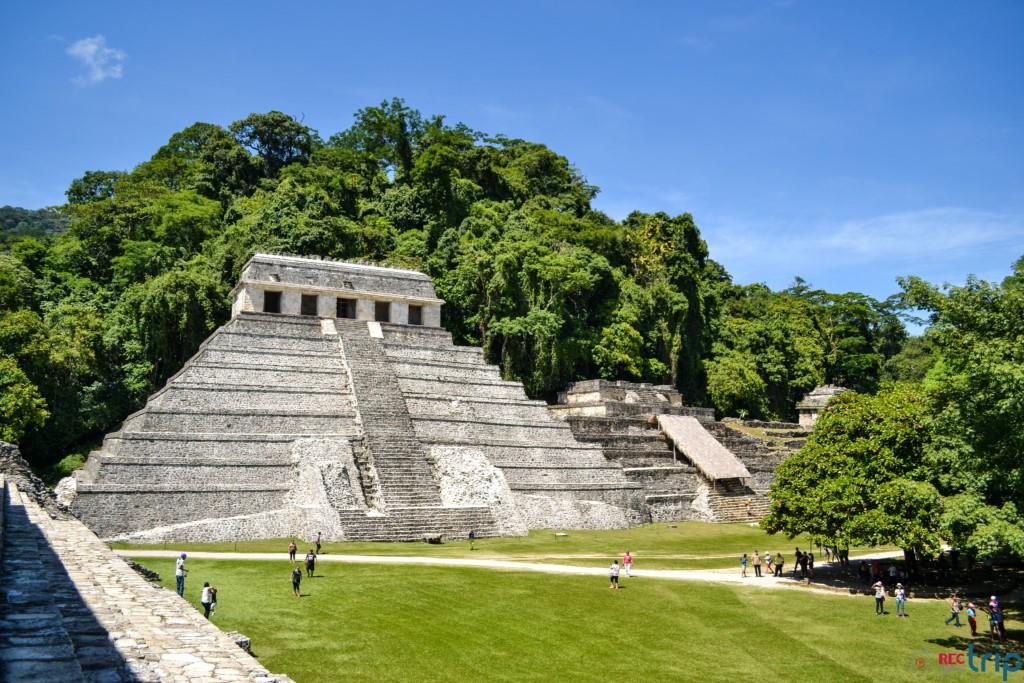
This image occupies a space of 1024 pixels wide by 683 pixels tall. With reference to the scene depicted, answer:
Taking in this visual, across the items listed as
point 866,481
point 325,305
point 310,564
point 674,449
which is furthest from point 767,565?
point 325,305

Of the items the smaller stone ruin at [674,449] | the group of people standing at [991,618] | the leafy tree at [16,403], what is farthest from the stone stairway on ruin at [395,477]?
the group of people standing at [991,618]

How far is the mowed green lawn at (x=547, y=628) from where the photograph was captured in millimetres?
16266

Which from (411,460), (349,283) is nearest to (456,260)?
(349,283)

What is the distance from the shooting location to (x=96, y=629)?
29.0 feet

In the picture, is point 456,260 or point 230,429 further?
point 456,260

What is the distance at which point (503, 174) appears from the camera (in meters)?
70.6

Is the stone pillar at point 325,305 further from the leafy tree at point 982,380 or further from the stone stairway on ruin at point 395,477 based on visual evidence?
the leafy tree at point 982,380

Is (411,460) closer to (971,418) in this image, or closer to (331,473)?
(331,473)

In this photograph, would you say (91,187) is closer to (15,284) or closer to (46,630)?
(15,284)

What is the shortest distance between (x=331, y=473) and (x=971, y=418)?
71.7ft

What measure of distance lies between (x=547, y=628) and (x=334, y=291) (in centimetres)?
2978

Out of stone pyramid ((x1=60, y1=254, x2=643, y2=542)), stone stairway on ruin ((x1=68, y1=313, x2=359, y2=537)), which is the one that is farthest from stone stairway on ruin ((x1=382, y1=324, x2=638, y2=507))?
stone stairway on ruin ((x1=68, y1=313, x2=359, y2=537))

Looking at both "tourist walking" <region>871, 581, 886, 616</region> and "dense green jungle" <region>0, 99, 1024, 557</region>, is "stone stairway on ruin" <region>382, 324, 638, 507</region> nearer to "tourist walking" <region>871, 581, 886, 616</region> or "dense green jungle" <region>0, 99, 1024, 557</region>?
"dense green jungle" <region>0, 99, 1024, 557</region>

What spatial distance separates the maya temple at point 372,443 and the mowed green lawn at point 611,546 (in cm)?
94
